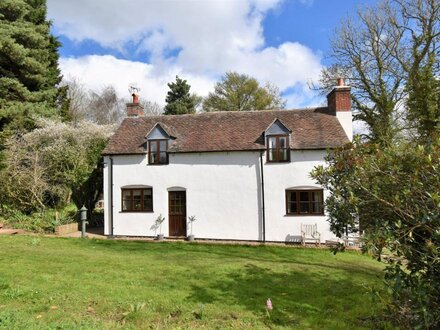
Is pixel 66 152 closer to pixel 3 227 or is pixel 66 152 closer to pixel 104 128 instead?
pixel 104 128

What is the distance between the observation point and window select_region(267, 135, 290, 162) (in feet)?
56.4

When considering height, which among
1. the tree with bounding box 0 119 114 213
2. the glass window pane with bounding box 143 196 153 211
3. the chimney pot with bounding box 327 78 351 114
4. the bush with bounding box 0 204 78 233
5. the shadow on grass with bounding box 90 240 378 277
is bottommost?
the shadow on grass with bounding box 90 240 378 277

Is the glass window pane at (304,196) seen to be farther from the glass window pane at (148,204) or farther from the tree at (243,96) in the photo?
the tree at (243,96)

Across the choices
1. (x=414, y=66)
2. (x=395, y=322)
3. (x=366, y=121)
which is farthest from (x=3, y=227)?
(x=414, y=66)

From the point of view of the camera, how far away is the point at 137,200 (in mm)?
18688

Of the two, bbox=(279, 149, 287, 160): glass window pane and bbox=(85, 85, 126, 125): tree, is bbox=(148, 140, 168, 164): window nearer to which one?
bbox=(279, 149, 287, 160): glass window pane

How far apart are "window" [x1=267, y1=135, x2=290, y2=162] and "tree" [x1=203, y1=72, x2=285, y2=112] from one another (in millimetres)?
26202

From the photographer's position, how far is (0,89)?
78.0 ft

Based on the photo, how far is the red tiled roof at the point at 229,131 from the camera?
57.2 feet

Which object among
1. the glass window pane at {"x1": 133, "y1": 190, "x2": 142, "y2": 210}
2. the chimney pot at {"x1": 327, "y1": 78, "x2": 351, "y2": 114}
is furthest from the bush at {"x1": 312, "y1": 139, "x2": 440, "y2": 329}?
the glass window pane at {"x1": 133, "y1": 190, "x2": 142, "y2": 210}

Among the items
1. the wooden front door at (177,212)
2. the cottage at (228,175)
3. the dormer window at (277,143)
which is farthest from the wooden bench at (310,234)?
the wooden front door at (177,212)

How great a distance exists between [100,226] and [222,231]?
9.34 metres

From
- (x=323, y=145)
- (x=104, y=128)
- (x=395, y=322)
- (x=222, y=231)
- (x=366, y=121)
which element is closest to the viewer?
(x=395, y=322)

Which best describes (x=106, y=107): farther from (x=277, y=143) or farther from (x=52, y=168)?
(x=277, y=143)
